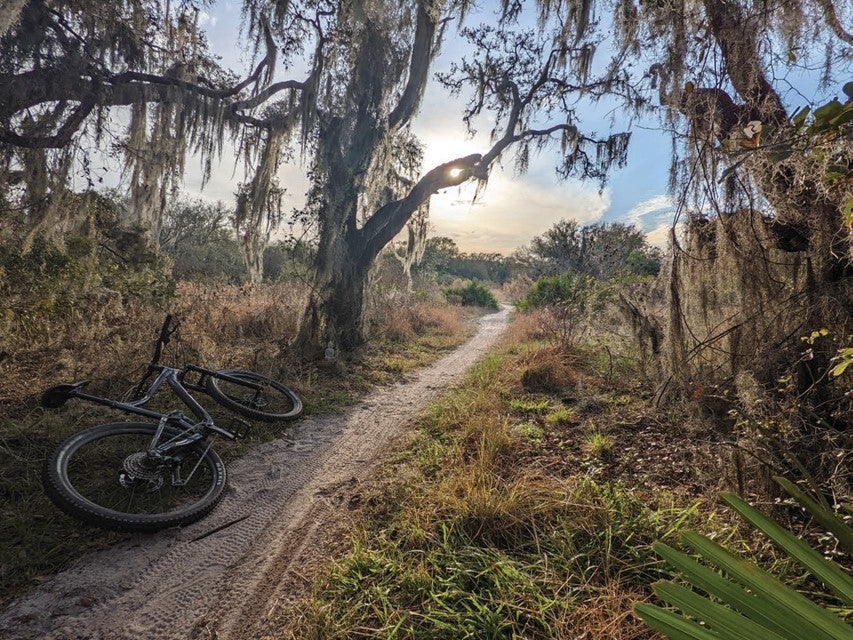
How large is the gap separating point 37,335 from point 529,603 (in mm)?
5578

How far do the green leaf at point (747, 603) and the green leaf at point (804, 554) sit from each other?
0.09 meters

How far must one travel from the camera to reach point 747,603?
2.21 feet

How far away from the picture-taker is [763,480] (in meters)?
2.23

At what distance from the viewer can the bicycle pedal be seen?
12.4 feet

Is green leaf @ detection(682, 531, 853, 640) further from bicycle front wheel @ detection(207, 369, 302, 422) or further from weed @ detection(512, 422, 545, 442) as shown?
bicycle front wheel @ detection(207, 369, 302, 422)

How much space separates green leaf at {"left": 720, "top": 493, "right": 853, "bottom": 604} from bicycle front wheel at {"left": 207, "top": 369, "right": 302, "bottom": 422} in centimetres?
403

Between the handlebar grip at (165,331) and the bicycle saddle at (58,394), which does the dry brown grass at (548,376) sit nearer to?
the handlebar grip at (165,331)

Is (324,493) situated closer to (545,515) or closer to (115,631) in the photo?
(115,631)

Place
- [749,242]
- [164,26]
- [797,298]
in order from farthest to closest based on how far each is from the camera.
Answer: [164,26] → [749,242] → [797,298]

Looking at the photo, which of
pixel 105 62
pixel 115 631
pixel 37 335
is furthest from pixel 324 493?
pixel 105 62

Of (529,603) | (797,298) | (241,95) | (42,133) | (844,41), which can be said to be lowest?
(529,603)

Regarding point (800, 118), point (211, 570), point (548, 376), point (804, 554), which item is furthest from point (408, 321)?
point (804, 554)

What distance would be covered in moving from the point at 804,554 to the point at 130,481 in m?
3.43

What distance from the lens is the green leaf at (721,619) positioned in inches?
23.7
